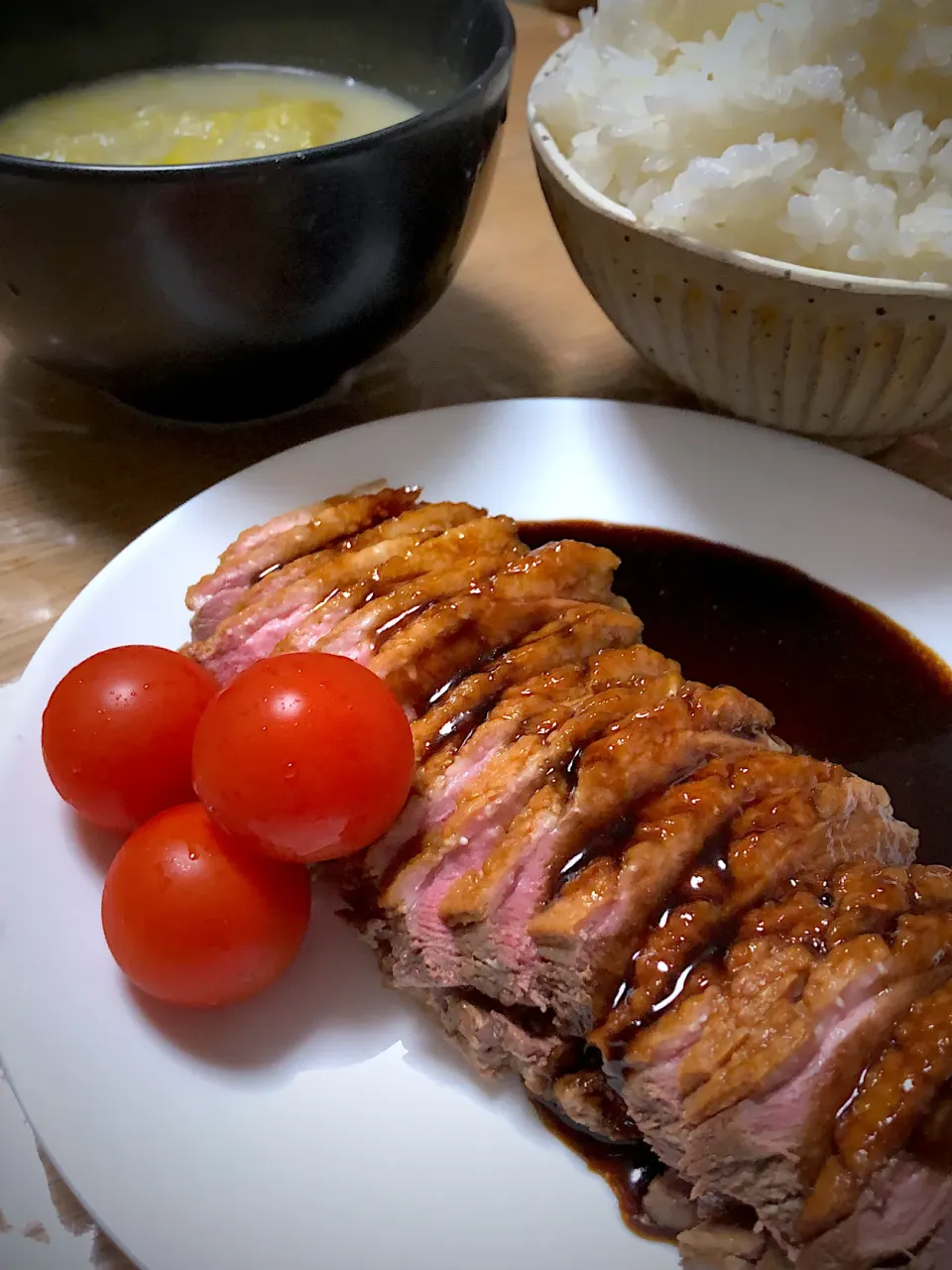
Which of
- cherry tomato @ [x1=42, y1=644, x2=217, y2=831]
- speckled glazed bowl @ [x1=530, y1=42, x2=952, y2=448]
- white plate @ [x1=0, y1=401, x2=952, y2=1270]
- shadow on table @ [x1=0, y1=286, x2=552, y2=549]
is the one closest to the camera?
white plate @ [x1=0, y1=401, x2=952, y2=1270]

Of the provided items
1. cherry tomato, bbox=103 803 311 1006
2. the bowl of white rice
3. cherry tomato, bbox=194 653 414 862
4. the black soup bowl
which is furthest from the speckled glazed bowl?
cherry tomato, bbox=103 803 311 1006

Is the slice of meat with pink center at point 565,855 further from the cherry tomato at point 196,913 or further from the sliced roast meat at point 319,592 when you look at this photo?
the sliced roast meat at point 319,592

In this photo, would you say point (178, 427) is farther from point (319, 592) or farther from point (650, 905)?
point (650, 905)

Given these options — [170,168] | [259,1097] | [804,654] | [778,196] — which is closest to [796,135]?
[778,196]

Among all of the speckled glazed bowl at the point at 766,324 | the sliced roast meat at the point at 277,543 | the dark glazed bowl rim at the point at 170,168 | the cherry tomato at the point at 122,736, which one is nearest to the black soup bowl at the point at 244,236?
the dark glazed bowl rim at the point at 170,168

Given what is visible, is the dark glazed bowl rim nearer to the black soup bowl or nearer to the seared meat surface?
the black soup bowl

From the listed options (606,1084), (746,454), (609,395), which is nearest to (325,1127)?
(606,1084)

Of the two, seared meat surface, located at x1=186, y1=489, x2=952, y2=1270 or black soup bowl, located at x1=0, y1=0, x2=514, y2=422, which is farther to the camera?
black soup bowl, located at x1=0, y1=0, x2=514, y2=422
